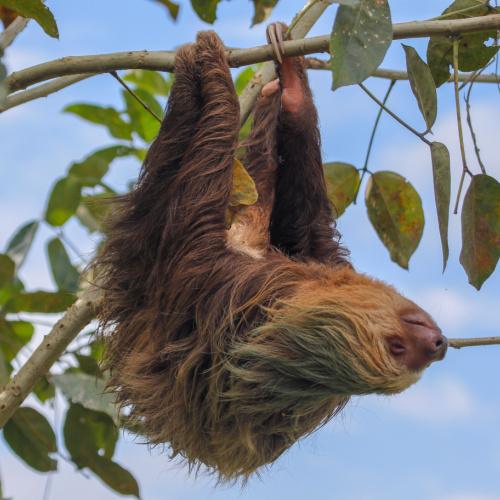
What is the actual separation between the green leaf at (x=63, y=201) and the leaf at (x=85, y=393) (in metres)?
1.29

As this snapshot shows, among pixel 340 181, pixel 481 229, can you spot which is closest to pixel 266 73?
pixel 340 181

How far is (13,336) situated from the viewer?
7703 millimetres

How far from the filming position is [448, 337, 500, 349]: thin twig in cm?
575

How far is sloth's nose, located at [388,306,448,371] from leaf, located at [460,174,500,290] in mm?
353

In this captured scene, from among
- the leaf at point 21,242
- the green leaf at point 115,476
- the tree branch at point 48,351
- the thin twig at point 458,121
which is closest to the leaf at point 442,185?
the thin twig at point 458,121

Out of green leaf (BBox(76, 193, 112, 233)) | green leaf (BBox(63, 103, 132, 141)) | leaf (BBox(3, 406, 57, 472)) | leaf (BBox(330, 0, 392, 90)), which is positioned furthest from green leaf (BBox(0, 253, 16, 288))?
leaf (BBox(330, 0, 392, 90))

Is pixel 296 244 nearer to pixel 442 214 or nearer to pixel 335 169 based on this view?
pixel 335 169

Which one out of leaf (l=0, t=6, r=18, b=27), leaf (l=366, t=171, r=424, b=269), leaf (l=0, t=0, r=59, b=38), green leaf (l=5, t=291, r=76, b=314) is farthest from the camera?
green leaf (l=5, t=291, r=76, b=314)

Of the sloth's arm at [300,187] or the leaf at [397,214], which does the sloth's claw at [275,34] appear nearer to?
the sloth's arm at [300,187]

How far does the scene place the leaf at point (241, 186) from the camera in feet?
20.5

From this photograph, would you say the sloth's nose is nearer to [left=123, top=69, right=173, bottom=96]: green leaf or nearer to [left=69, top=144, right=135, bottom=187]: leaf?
[left=69, top=144, right=135, bottom=187]: leaf

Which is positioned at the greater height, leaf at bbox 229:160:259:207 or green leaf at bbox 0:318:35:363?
leaf at bbox 229:160:259:207

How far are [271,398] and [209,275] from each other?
2.62ft

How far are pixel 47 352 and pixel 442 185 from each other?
2675 millimetres
